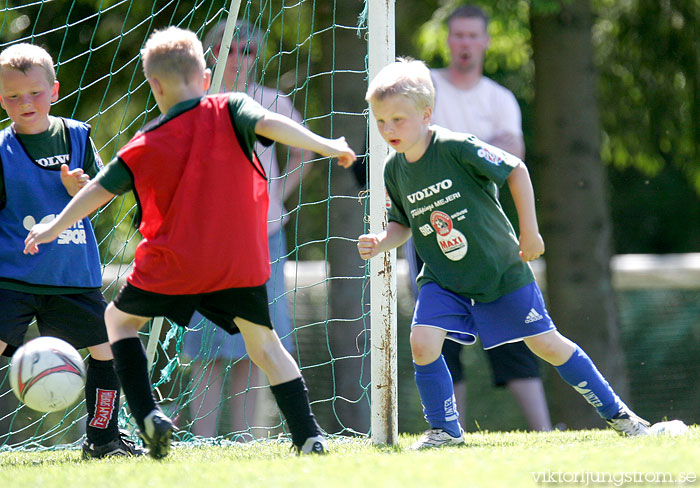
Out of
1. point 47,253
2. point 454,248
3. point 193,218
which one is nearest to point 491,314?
point 454,248

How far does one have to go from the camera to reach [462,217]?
13.2ft

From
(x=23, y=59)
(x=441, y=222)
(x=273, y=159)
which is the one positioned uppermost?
(x=23, y=59)

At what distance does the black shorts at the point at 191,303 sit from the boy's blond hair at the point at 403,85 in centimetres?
99

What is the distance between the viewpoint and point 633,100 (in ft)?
28.9

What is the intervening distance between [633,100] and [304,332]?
4.05 m

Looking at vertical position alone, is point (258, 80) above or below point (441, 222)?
above

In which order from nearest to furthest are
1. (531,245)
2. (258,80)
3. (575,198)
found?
(531,245), (258,80), (575,198)

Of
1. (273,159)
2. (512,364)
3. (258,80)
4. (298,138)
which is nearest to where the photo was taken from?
(298,138)

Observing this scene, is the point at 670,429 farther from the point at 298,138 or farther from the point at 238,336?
the point at 238,336

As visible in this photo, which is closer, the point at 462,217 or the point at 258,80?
the point at 462,217

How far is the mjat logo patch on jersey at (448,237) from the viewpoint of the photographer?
404cm

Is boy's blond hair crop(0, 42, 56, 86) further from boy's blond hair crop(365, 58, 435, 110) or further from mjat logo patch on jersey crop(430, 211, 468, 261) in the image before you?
mjat logo patch on jersey crop(430, 211, 468, 261)

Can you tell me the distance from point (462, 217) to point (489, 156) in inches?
11.5

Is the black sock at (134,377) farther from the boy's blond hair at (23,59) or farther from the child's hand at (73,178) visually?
the boy's blond hair at (23,59)
